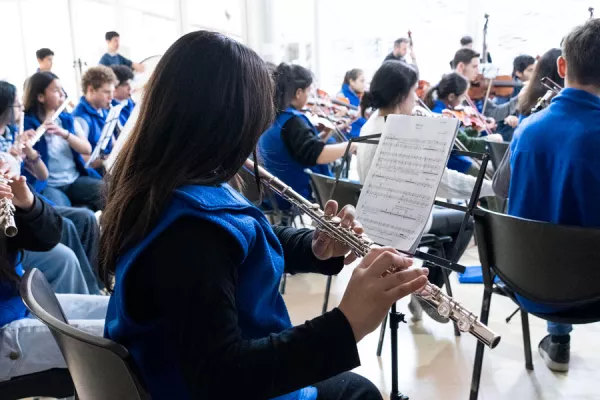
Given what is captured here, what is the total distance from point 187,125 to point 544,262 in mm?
1069

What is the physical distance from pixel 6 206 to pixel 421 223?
1049 millimetres

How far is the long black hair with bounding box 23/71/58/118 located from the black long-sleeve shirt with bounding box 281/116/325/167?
126 cm

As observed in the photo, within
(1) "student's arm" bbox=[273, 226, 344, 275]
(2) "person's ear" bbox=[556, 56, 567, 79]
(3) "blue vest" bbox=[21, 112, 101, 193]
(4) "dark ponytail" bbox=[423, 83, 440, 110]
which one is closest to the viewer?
(1) "student's arm" bbox=[273, 226, 344, 275]

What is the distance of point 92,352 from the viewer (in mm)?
811

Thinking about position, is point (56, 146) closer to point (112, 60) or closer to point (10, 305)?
point (10, 305)

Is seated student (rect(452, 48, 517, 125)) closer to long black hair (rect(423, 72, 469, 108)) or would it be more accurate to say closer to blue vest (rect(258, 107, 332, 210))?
long black hair (rect(423, 72, 469, 108))

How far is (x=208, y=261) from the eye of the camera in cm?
80

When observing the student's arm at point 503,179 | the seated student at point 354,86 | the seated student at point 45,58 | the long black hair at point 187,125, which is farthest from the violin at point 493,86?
the long black hair at point 187,125

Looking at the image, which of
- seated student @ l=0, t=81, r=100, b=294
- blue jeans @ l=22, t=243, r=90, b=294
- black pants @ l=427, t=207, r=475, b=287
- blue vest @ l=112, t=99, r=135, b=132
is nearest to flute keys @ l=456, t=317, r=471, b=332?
seated student @ l=0, t=81, r=100, b=294

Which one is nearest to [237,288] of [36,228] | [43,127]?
[36,228]

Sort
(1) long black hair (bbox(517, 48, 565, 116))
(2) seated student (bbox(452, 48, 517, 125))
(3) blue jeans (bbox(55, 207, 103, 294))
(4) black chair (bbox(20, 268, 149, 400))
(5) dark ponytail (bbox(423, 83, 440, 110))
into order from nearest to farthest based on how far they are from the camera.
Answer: (4) black chair (bbox(20, 268, 149, 400))
(3) blue jeans (bbox(55, 207, 103, 294))
(1) long black hair (bbox(517, 48, 565, 116))
(5) dark ponytail (bbox(423, 83, 440, 110))
(2) seated student (bbox(452, 48, 517, 125))

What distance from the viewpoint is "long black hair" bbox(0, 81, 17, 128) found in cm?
236

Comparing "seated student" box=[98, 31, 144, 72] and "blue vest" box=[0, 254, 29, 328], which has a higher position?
"seated student" box=[98, 31, 144, 72]

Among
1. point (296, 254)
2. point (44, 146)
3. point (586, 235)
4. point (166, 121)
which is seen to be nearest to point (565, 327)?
point (586, 235)
